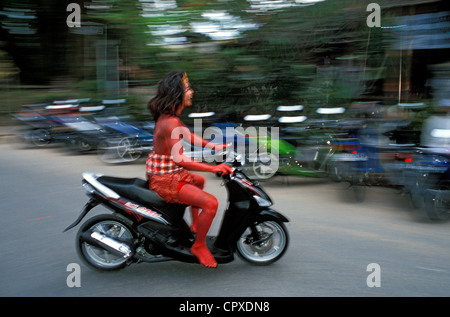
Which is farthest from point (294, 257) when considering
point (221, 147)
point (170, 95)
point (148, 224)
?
point (170, 95)

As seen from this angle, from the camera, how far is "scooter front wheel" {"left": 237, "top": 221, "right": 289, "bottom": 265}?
14.0ft

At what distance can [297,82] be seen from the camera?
888 centimetres

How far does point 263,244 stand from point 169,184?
1.02 m

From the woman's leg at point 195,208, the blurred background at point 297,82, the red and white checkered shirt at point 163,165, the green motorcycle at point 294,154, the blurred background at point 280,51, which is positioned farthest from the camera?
the blurred background at point 280,51

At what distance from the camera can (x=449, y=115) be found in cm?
580

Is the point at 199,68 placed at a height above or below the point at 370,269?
above

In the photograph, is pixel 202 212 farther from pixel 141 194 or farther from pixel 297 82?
pixel 297 82

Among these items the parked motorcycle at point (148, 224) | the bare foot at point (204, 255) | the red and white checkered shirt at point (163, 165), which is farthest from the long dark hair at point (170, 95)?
the bare foot at point (204, 255)

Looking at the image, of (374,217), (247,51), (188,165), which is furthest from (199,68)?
(188,165)

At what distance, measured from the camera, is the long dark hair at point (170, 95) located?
13.0 ft

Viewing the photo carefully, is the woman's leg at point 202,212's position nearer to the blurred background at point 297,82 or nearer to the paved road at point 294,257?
the paved road at point 294,257

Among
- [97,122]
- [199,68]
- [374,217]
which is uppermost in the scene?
[199,68]
